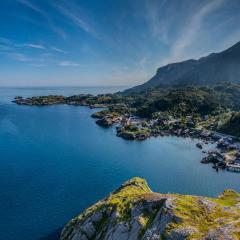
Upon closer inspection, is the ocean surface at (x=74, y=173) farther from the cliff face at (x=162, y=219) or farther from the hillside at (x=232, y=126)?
the hillside at (x=232, y=126)

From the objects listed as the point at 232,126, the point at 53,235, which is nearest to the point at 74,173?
the point at 53,235

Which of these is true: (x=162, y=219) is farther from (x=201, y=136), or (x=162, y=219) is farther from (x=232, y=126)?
(x=232, y=126)

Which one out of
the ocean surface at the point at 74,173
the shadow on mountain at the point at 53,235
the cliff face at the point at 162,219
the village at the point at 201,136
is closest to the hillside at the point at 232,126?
the village at the point at 201,136

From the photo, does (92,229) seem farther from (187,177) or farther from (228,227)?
(187,177)

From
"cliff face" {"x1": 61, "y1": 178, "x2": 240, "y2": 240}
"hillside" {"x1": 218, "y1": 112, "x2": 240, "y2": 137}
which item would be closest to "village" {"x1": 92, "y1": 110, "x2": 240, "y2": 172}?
"hillside" {"x1": 218, "y1": 112, "x2": 240, "y2": 137}

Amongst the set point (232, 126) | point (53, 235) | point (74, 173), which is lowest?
point (74, 173)

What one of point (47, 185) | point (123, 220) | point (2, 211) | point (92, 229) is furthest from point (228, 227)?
point (47, 185)
